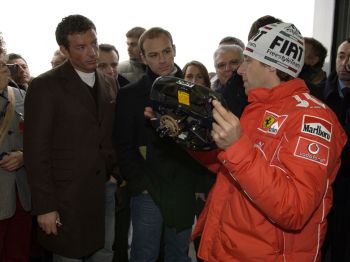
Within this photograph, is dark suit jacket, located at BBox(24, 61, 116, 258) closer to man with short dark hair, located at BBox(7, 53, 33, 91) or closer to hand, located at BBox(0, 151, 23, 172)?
hand, located at BBox(0, 151, 23, 172)

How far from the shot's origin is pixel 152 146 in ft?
5.79

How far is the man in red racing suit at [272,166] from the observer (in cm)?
83

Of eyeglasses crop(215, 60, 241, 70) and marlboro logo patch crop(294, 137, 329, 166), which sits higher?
marlboro logo patch crop(294, 137, 329, 166)

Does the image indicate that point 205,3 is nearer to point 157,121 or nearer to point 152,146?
point 152,146

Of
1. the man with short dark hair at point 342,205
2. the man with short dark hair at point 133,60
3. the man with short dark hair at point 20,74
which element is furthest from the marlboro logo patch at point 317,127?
the man with short dark hair at point 133,60

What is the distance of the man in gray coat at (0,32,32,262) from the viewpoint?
1680 mm

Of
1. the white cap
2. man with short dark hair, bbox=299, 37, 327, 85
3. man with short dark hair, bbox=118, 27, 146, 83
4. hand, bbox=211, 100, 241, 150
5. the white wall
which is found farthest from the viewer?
the white wall

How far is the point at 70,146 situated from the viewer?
5.30ft

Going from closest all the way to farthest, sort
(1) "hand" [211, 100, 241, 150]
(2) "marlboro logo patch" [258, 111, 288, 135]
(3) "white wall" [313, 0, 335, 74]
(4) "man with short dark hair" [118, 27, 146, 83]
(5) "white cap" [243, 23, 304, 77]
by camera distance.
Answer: (1) "hand" [211, 100, 241, 150], (2) "marlboro logo patch" [258, 111, 288, 135], (5) "white cap" [243, 23, 304, 77], (4) "man with short dark hair" [118, 27, 146, 83], (3) "white wall" [313, 0, 335, 74]

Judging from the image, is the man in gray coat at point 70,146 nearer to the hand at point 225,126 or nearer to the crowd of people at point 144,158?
the crowd of people at point 144,158

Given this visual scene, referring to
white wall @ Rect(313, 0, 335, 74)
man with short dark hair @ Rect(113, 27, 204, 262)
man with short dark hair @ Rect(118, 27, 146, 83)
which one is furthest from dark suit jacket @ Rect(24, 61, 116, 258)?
white wall @ Rect(313, 0, 335, 74)

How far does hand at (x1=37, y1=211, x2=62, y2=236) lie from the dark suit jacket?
1.2 inches

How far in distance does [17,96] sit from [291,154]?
4.78 feet

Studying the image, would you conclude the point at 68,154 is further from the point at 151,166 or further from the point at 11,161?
the point at 151,166
